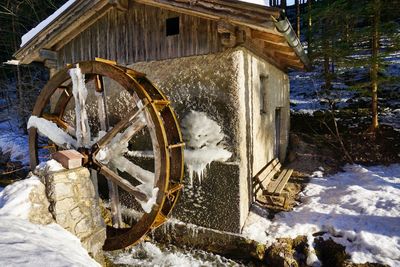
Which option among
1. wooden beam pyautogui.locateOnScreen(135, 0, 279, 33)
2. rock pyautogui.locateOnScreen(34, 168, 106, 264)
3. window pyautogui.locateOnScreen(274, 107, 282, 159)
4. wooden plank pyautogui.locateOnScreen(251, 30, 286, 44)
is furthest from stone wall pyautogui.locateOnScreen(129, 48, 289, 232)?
window pyautogui.locateOnScreen(274, 107, 282, 159)

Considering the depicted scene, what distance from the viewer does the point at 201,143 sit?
4777 mm

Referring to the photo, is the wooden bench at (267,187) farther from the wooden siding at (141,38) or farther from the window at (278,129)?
the wooden siding at (141,38)

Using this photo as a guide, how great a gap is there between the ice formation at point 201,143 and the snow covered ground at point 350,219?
1.31 m

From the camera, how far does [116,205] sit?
5.14 m

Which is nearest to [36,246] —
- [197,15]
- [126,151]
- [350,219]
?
[126,151]

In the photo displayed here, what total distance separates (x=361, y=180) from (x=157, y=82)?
510cm

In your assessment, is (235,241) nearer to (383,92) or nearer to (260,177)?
(260,177)

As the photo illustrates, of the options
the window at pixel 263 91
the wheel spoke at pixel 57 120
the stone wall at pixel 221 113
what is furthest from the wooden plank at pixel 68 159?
the window at pixel 263 91

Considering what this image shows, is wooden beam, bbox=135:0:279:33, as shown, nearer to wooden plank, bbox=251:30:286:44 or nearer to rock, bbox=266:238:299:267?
wooden plank, bbox=251:30:286:44

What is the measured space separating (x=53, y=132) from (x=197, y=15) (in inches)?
137

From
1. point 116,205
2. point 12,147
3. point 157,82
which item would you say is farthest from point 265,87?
point 12,147

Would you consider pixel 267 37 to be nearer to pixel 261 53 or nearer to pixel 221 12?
pixel 261 53

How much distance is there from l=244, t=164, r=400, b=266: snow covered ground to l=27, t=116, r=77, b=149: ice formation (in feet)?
11.8

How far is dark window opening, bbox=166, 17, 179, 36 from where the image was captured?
5.05 metres
